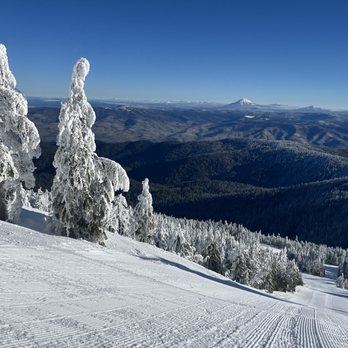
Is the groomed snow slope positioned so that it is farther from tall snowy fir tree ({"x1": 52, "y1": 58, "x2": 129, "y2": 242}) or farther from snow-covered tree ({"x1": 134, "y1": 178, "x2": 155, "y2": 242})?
snow-covered tree ({"x1": 134, "y1": 178, "x2": 155, "y2": 242})

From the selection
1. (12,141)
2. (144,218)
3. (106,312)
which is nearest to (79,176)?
(12,141)

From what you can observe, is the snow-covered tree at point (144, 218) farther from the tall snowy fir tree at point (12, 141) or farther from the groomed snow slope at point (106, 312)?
the groomed snow slope at point (106, 312)

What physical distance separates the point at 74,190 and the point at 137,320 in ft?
63.5

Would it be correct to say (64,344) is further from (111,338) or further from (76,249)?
(76,249)

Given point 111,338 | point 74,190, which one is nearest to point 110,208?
point 74,190

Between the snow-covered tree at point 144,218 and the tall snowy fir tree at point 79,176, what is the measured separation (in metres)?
21.0

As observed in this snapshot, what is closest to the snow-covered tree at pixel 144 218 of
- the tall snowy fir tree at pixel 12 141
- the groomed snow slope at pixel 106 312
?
the tall snowy fir tree at pixel 12 141

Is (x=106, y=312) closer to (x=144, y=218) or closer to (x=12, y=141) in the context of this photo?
(x=12, y=141)

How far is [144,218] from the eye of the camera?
5366 cm

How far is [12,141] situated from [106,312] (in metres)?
19.9

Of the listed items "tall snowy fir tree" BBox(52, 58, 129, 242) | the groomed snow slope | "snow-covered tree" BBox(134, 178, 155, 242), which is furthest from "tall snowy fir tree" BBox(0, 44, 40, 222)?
"snow-covered tree" BBox(134, 178, 155, 242)

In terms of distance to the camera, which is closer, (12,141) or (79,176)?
(12,141)

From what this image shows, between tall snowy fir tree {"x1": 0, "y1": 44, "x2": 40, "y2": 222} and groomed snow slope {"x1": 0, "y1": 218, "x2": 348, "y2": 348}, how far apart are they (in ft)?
14.7

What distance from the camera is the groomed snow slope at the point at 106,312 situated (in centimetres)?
1004
